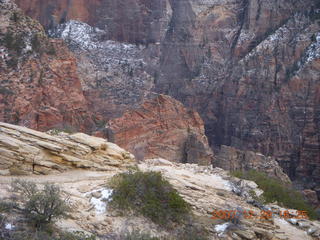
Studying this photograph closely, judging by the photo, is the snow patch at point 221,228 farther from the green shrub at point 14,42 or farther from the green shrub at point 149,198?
the green shrub at point 14,42

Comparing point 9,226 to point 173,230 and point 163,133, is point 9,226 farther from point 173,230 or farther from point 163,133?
point 163,133

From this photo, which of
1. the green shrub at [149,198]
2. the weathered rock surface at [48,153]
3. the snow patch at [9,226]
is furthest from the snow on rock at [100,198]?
the snow patch at [9,226]

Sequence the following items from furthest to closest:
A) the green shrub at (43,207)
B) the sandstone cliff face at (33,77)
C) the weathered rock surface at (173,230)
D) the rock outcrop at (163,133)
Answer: the rock outcrop at (163,133)
the sandstone cliff face at (33,77)
the weathered rock surface at (173,230)
the green shrub at (43,207)

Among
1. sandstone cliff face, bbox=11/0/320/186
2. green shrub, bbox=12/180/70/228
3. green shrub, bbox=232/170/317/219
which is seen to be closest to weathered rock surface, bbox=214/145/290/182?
green shrub, bbox=232/170/317/219

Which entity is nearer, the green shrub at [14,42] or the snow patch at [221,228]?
the snow patch at [221,228]

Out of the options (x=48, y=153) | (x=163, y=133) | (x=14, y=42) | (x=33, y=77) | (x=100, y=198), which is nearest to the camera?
(x=100, y=198)

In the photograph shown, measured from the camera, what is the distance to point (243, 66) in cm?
6550

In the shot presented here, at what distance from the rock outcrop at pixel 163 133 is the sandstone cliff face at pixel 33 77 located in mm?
4401

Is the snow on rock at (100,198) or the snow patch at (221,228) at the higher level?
the snow on rock at (100,198)

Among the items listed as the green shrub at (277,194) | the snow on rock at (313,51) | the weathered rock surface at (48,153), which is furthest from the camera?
the snow on rock at (313,51)

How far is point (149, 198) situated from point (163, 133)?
19698mm

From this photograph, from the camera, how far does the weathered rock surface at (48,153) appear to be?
14.5m
